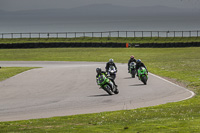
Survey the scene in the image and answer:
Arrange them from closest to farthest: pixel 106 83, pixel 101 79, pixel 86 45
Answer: pixel 101 79
pixel 106 83
pixel 86 45

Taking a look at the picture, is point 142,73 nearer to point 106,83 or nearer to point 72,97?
point 106,83

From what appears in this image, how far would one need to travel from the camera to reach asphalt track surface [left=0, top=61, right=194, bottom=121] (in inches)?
691

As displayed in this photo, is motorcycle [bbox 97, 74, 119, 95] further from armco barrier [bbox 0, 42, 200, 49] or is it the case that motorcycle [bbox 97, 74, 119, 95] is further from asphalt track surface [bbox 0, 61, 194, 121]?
armco barrier [bbox 0, 42, 200, 49]

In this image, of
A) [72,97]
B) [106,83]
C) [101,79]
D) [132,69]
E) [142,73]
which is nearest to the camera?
[72,97]

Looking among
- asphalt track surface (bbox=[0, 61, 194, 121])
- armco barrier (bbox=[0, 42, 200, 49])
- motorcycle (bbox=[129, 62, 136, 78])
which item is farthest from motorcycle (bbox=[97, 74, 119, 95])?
armco barrier (bbox=[0, 42, 200, 49])

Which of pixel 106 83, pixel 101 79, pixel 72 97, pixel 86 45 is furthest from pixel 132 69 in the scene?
pixel 86 45

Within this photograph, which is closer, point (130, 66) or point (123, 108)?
point (123, 108)

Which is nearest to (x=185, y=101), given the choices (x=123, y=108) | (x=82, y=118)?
(x=123, y=108)

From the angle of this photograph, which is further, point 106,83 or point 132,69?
point 132,69

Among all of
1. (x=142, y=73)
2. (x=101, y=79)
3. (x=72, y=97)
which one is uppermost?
(x=101, y=79)

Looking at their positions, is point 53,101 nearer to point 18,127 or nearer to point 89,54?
point 18,127

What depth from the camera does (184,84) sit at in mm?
27266

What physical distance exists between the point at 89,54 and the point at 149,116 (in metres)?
53.6

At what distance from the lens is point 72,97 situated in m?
21.4
